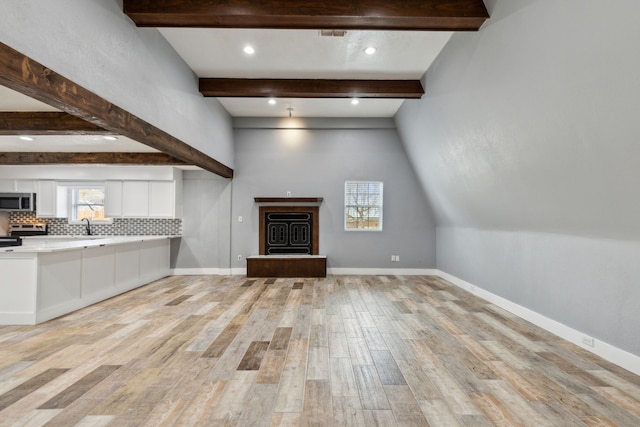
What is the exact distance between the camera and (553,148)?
2.84m

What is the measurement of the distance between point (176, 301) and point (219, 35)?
3.57 metres

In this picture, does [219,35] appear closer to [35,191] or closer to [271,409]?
[271,409]

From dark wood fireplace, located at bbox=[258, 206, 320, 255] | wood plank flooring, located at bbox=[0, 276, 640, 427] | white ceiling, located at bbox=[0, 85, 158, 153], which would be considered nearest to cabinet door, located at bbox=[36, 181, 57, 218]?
white ceiling, located at bbox=[0, 85, 158, 153]

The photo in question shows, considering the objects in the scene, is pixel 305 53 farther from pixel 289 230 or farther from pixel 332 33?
pixel 289 230

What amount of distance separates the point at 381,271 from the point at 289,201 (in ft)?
8.15

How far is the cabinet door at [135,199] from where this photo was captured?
6.57m

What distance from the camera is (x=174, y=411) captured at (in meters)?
1.98

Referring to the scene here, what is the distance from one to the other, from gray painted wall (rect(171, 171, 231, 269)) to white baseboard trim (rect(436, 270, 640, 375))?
16.2ft

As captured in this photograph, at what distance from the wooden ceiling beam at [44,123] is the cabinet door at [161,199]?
304cm

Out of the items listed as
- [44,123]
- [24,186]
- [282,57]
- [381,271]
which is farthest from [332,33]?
[24,186]

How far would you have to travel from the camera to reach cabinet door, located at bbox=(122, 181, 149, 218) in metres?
6.57

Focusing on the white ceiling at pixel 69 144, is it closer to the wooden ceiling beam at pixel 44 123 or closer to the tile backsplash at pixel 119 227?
the wooden ceiling beam at pixel 44 123

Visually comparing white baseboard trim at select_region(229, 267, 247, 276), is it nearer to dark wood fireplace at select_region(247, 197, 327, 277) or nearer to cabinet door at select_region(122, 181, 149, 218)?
dark wood fireplace at select_region(247, 197, 327, 277)

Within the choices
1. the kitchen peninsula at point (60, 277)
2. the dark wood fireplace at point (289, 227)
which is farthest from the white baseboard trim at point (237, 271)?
the kitchen peninsula at point (60, 277)
